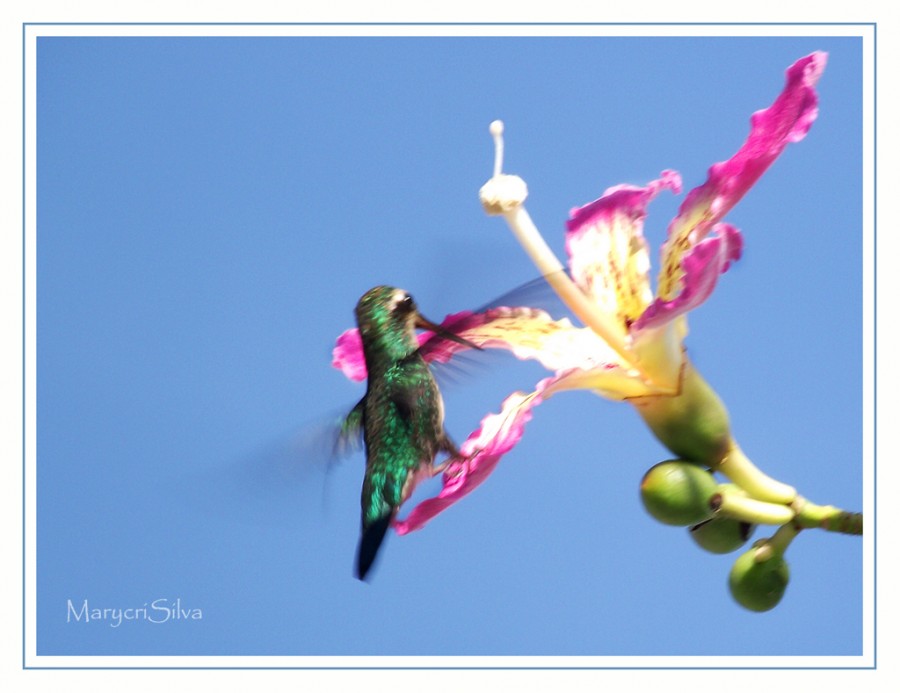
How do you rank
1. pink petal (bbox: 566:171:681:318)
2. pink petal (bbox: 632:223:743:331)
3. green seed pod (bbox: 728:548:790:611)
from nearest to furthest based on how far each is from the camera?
pink petal (bbox: 632:223:743:331) < green seed pod (bbox: 728:548:790:611) < pink petal (bbox: 566:171:681:318)

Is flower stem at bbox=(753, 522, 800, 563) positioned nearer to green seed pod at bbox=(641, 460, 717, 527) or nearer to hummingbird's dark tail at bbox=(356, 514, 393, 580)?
green seed pod at bbox=(641, 460, 717, 527)

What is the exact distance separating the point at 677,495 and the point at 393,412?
0.37m

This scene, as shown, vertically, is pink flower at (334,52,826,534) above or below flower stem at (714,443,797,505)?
above

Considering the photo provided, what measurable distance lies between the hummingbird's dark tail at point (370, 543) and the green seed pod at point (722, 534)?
37 centimetres

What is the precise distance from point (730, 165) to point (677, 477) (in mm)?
416

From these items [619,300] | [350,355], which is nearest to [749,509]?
[619,300]

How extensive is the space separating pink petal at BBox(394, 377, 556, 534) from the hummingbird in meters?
0.03

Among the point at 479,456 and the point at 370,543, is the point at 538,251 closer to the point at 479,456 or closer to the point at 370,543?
the point at 479,456

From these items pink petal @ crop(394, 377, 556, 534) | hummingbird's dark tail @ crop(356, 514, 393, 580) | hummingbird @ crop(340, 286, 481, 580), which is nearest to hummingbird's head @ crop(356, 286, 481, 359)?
hummingbird @ crop(340, 286, 481, 580)

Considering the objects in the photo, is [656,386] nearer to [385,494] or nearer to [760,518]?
[760,518]

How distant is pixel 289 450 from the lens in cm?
168

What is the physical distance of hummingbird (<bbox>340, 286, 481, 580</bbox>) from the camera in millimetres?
1708

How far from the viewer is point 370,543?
5.39 ft
